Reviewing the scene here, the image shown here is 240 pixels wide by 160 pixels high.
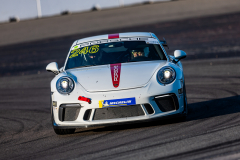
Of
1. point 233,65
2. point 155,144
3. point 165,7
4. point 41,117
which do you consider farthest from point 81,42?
point 165,7

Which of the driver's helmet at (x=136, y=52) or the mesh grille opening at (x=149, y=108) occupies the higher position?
the driver's helmet at (x=136, y=52)

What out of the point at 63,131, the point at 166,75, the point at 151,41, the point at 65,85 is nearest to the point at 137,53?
the point at 151,41

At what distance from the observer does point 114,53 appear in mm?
6805

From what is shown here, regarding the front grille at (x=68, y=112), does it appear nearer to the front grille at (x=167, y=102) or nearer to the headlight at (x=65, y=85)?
the headlight at (x=65, y=85)

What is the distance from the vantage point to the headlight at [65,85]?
580cm

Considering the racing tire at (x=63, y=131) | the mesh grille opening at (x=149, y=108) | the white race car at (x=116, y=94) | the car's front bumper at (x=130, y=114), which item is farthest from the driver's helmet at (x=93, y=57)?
the mesh grille opening at (x=149, y=108)

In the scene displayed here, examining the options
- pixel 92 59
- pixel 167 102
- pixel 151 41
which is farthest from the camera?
pixel 151 41

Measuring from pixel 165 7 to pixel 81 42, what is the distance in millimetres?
22993

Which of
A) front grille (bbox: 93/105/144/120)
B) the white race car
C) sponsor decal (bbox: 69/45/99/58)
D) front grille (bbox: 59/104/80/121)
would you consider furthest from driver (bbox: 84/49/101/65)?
front grille (bbox: 93/105/144/120)

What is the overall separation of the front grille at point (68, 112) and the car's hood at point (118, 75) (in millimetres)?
314

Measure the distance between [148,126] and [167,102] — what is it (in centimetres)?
55

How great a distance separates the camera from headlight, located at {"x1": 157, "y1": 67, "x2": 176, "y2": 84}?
5.74 meters

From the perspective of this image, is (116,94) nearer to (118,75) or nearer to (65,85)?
(118,75)

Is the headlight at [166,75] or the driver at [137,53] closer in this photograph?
the headlight at [166,75]
